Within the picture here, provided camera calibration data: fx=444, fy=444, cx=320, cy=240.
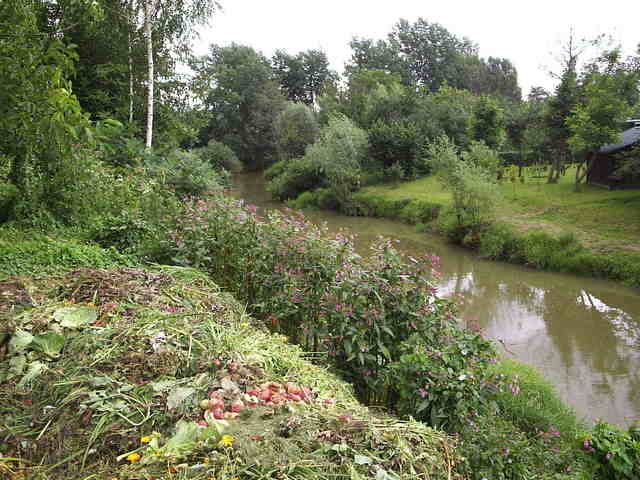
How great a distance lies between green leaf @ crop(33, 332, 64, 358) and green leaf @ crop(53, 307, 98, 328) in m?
0.13

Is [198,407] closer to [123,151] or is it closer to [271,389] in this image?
[271,389]

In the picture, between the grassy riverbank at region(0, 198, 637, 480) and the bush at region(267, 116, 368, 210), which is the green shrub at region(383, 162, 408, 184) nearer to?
the bush at region(267, 116, 368, 210)

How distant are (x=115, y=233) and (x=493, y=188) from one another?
14111 millimetres

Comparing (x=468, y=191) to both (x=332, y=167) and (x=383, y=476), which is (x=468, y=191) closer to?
(x=332, y=167)

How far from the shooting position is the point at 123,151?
41.5ft

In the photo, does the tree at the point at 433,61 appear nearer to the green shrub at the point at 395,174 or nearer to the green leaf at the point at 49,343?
the green shrub at the point at 395,174

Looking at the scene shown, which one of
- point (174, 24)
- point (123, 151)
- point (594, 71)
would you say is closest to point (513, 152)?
point (594, 71)

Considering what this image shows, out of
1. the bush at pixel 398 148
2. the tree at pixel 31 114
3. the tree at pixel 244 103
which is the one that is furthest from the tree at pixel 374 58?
the tree at pixel 31 114

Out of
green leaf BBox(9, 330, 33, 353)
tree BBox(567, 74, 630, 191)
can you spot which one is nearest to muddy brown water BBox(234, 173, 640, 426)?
green leaf BBox(9, 330, 33, 353)

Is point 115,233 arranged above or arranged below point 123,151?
below

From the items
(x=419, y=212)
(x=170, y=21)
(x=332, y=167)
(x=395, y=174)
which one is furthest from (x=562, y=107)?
(x=170, y=21)

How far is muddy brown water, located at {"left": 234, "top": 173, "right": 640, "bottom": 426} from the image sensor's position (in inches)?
292

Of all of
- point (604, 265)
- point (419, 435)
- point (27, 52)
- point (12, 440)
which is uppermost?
point (27, 52)

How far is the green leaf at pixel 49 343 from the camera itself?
9.06ft
